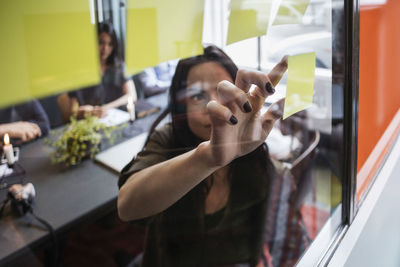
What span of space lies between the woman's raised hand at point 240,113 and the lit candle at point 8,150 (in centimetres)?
35

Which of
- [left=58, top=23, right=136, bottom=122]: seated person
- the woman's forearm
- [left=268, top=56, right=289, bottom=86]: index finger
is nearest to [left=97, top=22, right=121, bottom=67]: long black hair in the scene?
[left=58, top=23, right=136, bottom=122]: seated person

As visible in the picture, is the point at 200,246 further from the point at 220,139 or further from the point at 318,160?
the point at 318,160

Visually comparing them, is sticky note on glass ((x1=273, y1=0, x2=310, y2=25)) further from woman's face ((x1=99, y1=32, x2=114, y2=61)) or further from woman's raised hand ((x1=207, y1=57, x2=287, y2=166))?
woman's face ((x1=99, y1=32, x2=114, y2=61))

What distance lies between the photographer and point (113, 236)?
0.76 m

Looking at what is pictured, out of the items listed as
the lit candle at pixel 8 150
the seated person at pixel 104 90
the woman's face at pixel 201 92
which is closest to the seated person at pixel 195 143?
the woman's face at pixel 201 92

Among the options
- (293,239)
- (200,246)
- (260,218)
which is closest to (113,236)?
(200,246)

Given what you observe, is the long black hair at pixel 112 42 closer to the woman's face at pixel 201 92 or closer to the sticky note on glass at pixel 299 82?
the woman's face at pixel 201 92

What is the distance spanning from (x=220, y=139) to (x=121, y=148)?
7.7 inches

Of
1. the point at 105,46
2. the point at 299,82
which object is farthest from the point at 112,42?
the point at 299,82

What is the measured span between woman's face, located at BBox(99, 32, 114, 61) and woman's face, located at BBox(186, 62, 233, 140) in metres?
0.18

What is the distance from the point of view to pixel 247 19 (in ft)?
2.58

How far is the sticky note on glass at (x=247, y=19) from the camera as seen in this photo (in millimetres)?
758

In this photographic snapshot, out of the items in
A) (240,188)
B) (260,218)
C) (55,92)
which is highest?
(55,92)

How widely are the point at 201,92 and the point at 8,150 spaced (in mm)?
363
